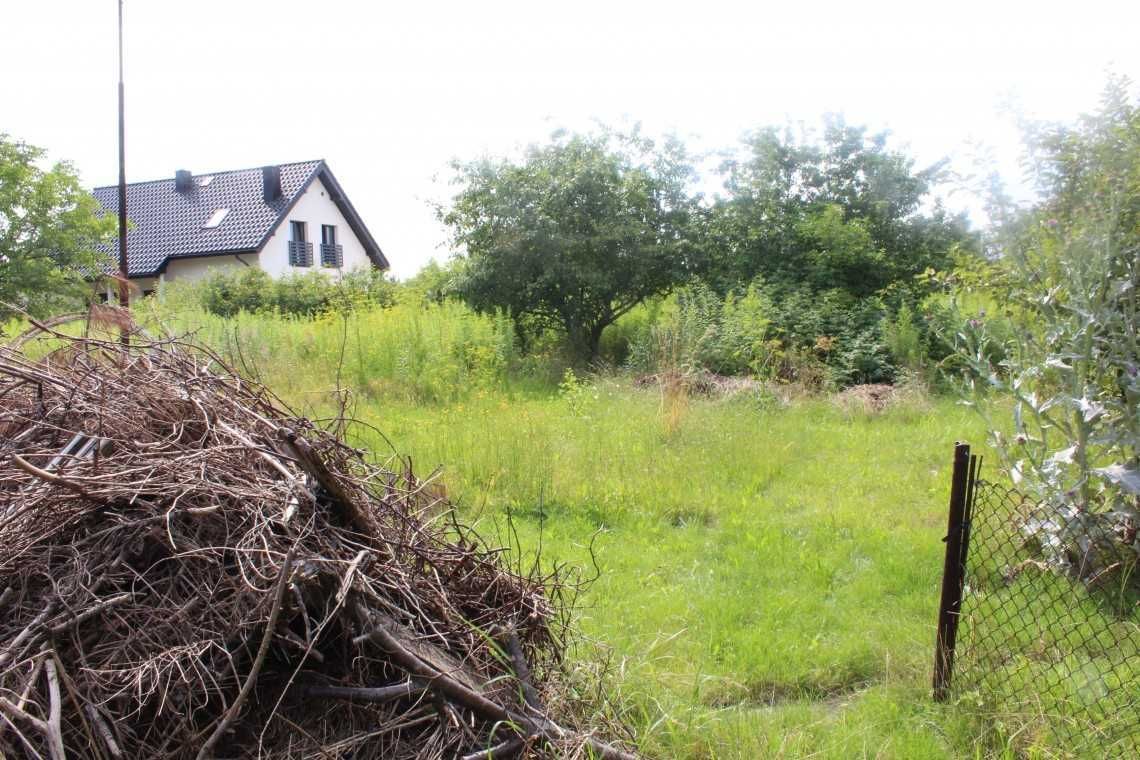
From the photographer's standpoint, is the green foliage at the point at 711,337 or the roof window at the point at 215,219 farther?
the roof window at the point at 215,219

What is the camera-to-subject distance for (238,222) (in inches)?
1324

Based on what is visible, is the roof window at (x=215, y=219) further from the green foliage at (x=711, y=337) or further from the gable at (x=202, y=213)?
the green foliage at (x=711, y=337)

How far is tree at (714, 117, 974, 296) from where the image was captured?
47.1 feet

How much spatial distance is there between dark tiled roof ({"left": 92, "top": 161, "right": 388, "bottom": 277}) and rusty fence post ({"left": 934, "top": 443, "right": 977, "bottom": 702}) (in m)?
31.7

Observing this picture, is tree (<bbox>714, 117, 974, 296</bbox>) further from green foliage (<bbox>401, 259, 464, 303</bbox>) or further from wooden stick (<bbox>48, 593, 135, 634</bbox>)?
wooden stick (<bbox>48, 593, 135, 634</bbox>)

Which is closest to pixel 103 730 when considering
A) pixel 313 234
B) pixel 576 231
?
pixel 576 231

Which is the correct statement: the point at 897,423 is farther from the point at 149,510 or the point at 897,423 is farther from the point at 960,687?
the point at 149,510

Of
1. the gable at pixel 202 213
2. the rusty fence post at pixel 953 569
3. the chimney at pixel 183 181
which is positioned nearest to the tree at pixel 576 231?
the rusty fence post at pixel 953 569

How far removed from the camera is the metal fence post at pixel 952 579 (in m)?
3.65

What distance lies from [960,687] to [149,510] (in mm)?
3249

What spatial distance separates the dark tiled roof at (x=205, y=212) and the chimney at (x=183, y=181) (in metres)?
0.25

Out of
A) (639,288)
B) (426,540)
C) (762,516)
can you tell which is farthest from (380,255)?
(426,540)

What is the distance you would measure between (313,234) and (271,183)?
8.66ft

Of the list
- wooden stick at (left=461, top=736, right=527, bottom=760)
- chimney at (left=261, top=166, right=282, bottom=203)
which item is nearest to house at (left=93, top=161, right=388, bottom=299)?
chimney at (left=261, top=166, right=282, bottom=203)
